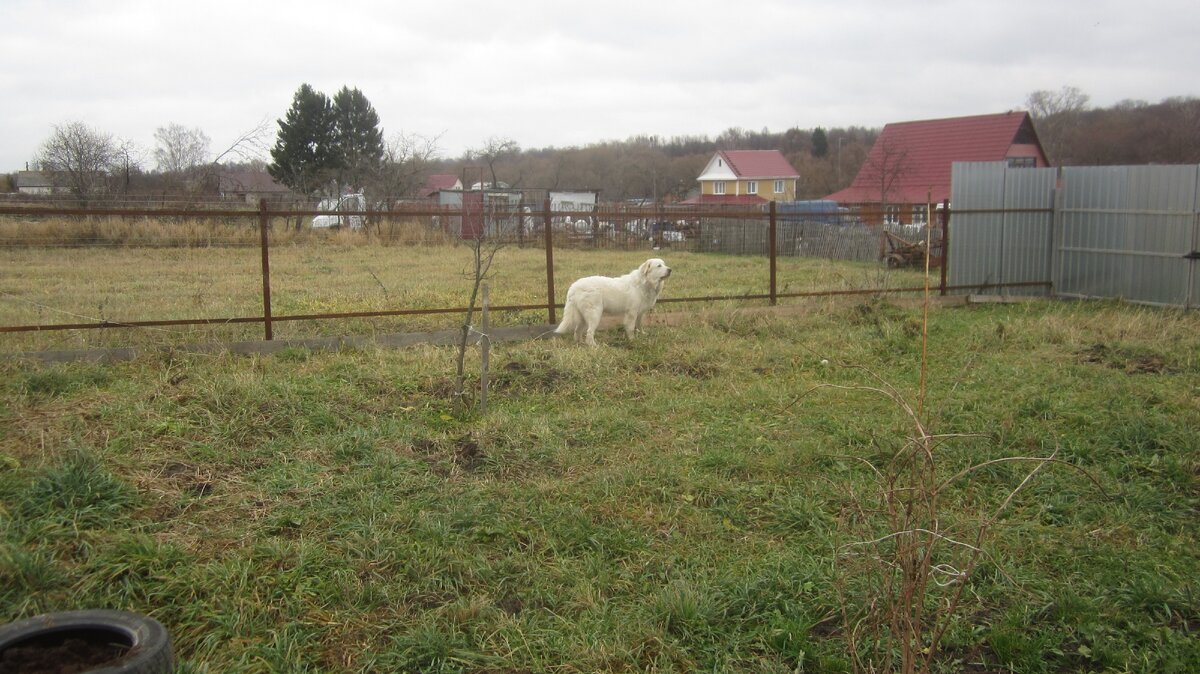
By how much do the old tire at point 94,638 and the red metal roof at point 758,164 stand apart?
182 feet

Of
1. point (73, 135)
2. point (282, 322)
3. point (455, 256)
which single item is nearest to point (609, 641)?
point (282, 322)

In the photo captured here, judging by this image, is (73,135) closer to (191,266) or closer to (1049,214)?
(191,266)

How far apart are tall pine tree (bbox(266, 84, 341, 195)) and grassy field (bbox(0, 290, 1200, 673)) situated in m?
32.5

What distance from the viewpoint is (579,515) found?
445 cm

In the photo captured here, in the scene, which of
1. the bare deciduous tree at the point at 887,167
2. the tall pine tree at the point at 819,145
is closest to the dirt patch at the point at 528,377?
the bare deciduous tree at the point at 887,167

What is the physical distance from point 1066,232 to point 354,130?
3420 centimetres

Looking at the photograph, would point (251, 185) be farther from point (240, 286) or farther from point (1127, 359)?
point (1127, 359)

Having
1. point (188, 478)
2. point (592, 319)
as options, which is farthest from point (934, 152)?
point (188, 478)

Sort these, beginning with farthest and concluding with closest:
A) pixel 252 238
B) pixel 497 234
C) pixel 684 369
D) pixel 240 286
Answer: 1. pixel 252 238
2. pixel 240 286
3. pixel 497 234
4. pixel 684 369

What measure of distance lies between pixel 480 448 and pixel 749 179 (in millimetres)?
52926

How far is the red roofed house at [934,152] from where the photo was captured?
107 ft

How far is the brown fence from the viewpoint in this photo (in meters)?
8.68

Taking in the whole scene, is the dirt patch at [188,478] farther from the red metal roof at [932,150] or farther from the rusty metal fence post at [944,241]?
the red metal roof at [932,150]

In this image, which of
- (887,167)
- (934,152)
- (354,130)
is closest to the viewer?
(887,167)
